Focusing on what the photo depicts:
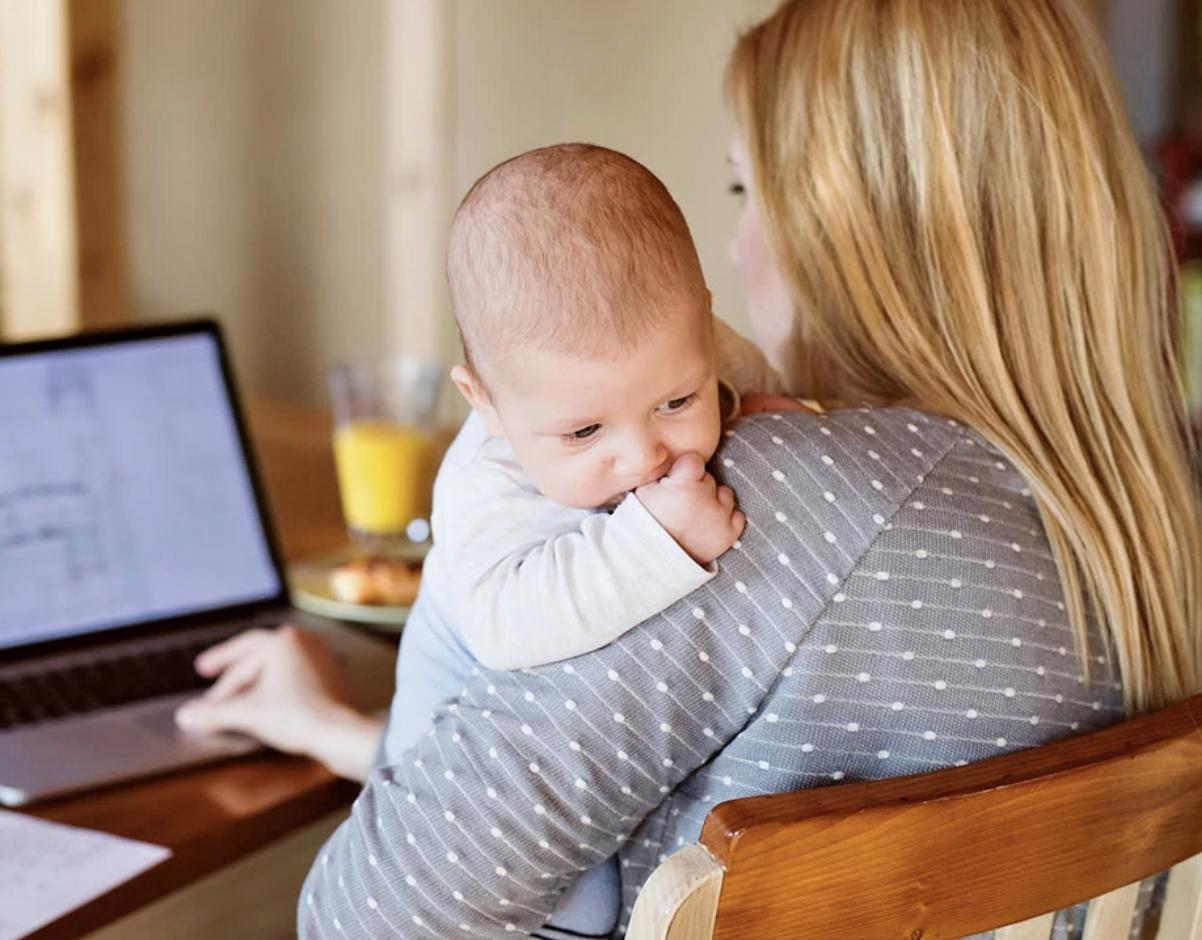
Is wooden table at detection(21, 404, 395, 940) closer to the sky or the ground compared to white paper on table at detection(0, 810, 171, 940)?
closer to the ground

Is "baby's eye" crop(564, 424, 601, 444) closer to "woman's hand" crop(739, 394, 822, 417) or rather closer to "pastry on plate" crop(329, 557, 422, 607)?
"woman's hand" crop(739, 394, 822, 417)

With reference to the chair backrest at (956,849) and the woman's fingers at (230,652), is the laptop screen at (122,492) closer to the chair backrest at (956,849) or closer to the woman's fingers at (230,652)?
the woman's fingers at (230,652)

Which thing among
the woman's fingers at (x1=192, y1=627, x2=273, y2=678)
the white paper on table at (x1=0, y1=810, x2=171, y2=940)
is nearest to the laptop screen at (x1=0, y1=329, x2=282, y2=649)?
the woman's fingers at (x1=192, y1=627, x2=273, y2=678)

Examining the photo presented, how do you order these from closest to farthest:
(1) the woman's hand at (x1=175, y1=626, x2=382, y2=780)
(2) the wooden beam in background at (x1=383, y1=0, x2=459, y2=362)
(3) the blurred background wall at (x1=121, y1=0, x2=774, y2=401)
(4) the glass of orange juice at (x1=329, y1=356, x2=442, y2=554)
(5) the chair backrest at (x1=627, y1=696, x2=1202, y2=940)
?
(5) the chair backrest at (x1=627, y1=696, x2=1202, y2=940), (1) the woman's hand at (x1=175, y1=626, x2=382, y2=780), (4) the glass of orange juice at (x1=329, y1=356, x2=442, y2=554), (2) the wooden beam in background at (x1=383, y1=0, x2=459, y2=362), (3) the blurred background wall at (x1=121, y1=0, x2=774, y2=401)

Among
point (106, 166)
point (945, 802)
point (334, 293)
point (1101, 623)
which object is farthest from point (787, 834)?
point (334, 293)

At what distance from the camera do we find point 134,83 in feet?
12.3

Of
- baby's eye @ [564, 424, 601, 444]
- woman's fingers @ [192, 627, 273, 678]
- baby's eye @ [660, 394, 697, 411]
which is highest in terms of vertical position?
baby's eye @ [660, 394, 697, 411]

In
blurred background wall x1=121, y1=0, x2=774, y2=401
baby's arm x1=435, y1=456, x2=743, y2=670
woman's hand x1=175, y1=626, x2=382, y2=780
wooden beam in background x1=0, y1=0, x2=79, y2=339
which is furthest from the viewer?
blurred background wall x1=121, y1=0, x2=774, y2=401

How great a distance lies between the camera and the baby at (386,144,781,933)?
736 millimetres

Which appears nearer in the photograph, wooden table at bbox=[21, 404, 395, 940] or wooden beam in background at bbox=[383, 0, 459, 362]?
wooden table at bbox=[21, 404, 395, 940]

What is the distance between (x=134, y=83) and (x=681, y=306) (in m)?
3.37

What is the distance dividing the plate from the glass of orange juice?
5 centimetres

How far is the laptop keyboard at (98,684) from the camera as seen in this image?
1.18m

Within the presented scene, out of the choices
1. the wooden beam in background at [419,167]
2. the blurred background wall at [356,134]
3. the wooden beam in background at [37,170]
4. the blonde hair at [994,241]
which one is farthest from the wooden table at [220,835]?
the wooden beam in background at [419,167]
